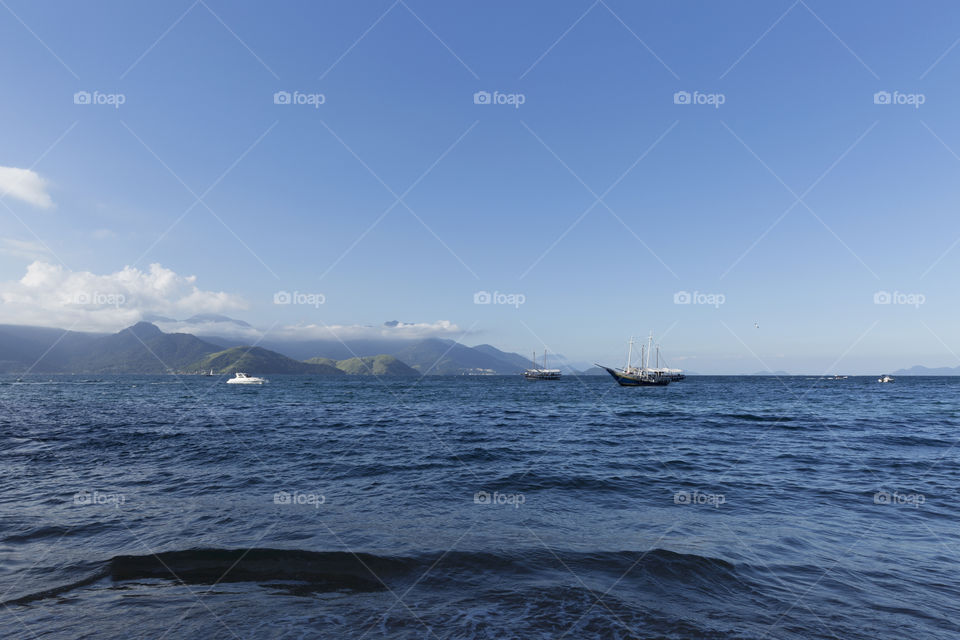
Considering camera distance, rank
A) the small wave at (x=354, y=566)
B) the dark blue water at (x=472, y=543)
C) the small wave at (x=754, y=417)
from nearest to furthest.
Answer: the dark blue water at (x=472, y=543) → the small wave at (x=354, y=566) → the small wave at (x=754, y=417)

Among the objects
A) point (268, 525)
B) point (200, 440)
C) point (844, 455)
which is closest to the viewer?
point (268, 525)

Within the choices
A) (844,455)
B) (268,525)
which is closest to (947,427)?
(844,455)

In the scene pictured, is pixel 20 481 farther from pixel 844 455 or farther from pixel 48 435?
pixel 844 455

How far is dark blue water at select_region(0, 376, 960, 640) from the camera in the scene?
6945 mm

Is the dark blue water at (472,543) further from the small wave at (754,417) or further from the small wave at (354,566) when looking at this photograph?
the small wave at (754,417)

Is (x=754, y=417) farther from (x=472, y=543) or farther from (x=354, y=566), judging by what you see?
(x=354, y=566)

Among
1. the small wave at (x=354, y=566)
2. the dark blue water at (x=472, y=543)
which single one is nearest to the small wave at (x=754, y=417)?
the dark blue water at (x=472, y=543)

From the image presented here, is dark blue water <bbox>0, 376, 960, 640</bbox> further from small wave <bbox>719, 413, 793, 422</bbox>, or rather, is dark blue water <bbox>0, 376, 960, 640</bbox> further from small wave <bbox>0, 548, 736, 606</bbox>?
small wave <bbox>719, 413, 793, 422</bbox>

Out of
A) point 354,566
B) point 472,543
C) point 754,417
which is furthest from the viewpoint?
point 754,417

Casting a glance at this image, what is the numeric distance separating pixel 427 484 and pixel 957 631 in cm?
1342

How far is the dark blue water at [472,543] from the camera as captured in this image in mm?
6945

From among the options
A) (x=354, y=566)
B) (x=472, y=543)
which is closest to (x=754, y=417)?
(x=472, y=543)

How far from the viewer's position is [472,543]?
10102mm

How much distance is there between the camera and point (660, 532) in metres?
11.2
